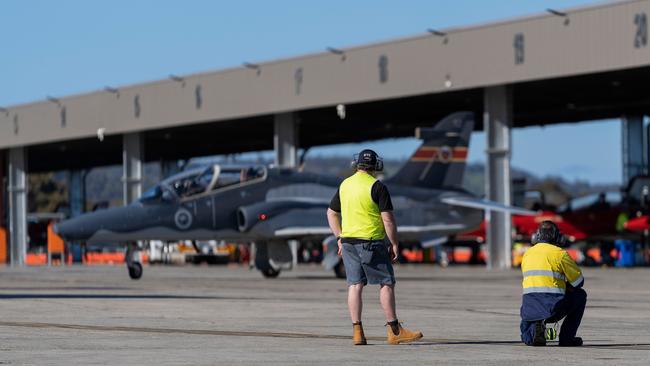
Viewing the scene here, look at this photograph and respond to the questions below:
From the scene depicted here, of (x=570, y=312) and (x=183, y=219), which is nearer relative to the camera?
(x=570, y=312)

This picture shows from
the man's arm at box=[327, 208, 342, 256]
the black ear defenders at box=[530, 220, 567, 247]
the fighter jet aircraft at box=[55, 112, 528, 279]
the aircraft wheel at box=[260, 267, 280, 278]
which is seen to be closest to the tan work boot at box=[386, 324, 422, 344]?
the man's arm at box=[327, 208, 342, 256]

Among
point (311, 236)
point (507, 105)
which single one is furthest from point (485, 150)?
point (311, 236)

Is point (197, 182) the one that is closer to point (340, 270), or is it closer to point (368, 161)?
point (340, 270)

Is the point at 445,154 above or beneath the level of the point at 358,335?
above

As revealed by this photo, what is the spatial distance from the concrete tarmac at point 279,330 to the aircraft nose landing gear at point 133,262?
29.6 feet

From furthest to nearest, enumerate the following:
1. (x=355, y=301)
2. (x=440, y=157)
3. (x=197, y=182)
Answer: (x=440, y=157)
(x=197, y=182)
(x=355, y=301)

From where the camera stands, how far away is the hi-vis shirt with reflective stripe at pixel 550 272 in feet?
39.2

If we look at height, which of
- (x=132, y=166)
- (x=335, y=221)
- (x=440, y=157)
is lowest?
(x=335, y=221)

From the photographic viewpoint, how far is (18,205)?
210ft

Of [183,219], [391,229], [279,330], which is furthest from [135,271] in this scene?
[391,229]

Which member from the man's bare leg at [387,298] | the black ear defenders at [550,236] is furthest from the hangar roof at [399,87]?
the man's bare leg at [387,298]

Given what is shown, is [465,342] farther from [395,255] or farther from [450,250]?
[450,250]

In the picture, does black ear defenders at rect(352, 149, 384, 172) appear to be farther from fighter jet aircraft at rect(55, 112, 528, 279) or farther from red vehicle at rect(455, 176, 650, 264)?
red vehicle at rect(455, 176, 650, 264)

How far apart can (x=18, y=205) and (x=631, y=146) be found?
29.8m
